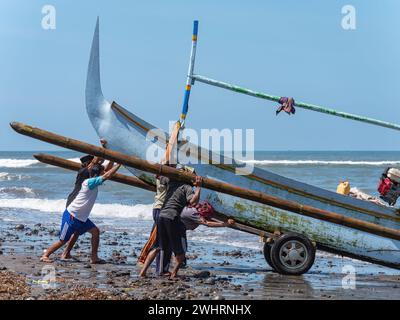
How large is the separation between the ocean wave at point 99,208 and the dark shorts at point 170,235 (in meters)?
10.8

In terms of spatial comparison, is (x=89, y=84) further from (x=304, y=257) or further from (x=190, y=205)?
(x=304, y=257)

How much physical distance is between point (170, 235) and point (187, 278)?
2.45ft

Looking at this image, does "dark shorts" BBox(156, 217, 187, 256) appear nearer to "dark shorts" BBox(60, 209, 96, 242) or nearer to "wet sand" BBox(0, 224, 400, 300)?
"wet sand" BBox(0, 224, 400, 300)

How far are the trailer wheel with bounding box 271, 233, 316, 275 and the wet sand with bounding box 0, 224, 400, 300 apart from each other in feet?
0.46

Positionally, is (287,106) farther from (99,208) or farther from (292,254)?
(99,208)

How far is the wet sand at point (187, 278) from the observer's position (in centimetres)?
903

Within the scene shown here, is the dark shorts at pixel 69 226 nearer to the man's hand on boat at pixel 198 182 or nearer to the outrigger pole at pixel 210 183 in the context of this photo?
the outrigger pole at pixel 210 183

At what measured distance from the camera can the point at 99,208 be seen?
2228 cm

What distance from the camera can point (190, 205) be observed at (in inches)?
406

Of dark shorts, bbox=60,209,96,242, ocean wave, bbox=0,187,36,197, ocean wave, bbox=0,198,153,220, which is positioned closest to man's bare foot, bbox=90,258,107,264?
dark shorts, bbox=60,209,96,242

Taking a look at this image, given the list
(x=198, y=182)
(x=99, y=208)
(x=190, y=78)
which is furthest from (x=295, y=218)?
(x=99, y=208)

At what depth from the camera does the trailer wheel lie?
11.0 m

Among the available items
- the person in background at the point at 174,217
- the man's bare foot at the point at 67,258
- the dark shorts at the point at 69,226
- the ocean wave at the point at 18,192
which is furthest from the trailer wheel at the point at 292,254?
the ocean wave at the point at 18,192
